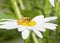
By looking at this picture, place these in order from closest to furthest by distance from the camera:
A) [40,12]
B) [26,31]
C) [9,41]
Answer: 1. [26,31]
2. [40,12]
3. [9,41]

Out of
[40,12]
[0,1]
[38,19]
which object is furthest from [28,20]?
[0,1]

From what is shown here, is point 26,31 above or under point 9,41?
above

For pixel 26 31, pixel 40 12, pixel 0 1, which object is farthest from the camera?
pixel 0 1

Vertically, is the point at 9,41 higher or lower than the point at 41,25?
lower

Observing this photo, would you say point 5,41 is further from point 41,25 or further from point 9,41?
point 41,25

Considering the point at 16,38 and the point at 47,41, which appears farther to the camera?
the point at 16,38

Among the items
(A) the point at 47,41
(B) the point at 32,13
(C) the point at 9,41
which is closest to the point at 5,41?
(C) the point at 9,41

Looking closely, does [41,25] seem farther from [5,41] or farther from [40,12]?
[5,41]

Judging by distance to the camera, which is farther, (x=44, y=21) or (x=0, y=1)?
(x=0, y=1)

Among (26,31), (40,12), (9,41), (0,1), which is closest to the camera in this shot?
(26,31)
